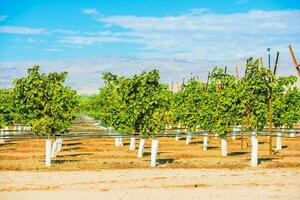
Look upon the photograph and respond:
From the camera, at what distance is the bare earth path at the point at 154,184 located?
19.8 m

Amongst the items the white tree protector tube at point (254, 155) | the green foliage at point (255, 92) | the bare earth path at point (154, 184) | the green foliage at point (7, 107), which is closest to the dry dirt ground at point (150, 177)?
the bare earth path at point (154, 184)

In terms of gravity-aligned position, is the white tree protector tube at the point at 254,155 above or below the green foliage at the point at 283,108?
below

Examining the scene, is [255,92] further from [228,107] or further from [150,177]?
[150,177]

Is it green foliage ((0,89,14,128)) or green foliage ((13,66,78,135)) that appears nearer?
green foliage ((13,66,78,135))

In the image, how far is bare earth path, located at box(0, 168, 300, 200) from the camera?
1975 centimetres

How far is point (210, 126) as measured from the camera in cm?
3909

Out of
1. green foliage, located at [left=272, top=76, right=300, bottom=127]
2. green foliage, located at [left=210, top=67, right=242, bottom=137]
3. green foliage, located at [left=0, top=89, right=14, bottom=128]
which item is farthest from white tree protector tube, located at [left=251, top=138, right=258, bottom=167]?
green foliage, located at [left=0, top=89, right=14, bottom=128]

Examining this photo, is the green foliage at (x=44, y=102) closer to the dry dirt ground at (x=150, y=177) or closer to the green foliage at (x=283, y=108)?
the dry dirt ground at (x=150, y=177)

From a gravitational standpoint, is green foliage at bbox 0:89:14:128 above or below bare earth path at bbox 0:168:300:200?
above

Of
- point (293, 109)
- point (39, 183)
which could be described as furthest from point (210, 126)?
point (39, 183)

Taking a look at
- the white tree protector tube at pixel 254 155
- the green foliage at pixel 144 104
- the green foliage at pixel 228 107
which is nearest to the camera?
the white tree protector tube at pixel 254 155

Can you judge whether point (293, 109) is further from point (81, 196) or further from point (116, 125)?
point (81, 196)

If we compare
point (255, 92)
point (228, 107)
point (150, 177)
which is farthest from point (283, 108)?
point (150, 177)

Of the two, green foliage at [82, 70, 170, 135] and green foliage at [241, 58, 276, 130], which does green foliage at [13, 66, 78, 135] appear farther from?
green foliage at [241, 58, 276, 130]
